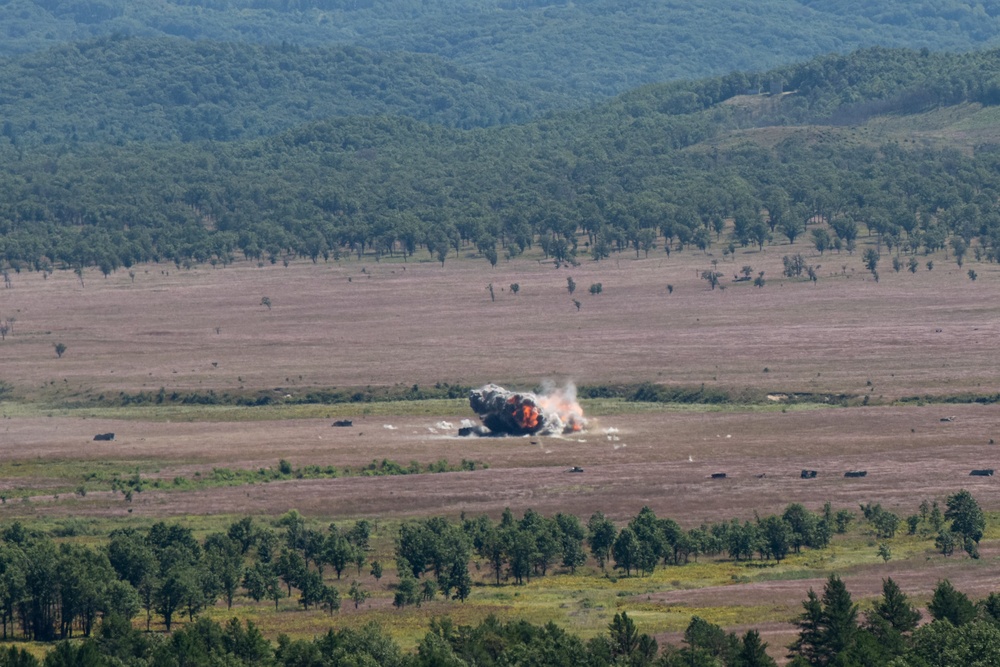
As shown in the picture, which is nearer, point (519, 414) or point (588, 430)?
point (519, 414)

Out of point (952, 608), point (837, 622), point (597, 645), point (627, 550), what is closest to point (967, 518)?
point (627, 550)

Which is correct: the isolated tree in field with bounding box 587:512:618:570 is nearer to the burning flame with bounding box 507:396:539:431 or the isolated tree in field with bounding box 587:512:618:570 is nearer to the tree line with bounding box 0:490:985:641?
the tree line with bounding box 0:490:985:641

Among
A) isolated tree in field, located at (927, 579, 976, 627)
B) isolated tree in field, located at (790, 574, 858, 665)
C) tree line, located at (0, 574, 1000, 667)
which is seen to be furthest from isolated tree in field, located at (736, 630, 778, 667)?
isolated tree in field, located at (927, 579, 976, 627)

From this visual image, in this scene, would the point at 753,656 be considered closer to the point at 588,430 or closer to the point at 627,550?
the point at 627,550

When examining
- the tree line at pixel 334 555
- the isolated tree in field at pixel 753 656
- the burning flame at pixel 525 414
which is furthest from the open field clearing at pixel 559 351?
the isolated tree in field at pixel 753 656

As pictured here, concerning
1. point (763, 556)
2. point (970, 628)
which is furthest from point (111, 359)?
point (970, 628)

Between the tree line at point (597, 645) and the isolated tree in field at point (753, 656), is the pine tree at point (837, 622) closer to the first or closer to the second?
the tree line at point (597, 645)

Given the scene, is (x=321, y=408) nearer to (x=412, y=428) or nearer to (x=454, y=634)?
(x=412, y=428)
